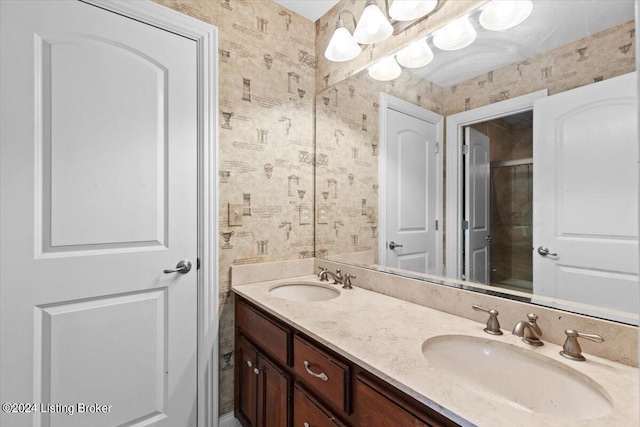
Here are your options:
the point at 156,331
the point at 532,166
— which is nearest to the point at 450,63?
the point at 532,166

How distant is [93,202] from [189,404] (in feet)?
3.52

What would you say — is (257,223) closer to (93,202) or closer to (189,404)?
(93,202)

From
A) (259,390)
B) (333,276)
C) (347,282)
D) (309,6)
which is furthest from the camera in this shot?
(309,6)

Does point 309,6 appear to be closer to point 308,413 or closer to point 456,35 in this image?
point 456,35

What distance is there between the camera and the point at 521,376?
84cm

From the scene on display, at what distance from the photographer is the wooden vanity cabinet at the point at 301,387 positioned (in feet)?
2.50

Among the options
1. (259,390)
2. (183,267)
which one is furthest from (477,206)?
(183,267)

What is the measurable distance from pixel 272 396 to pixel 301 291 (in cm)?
57

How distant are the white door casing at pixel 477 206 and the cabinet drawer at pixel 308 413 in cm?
72

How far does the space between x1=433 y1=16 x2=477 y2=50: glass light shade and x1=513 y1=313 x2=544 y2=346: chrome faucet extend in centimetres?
104

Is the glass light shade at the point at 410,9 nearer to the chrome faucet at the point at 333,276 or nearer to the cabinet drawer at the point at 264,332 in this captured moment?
the chrome faucet at the point at 333,276

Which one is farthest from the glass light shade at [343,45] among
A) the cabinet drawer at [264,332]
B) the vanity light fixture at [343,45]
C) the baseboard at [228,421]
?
the baseboard at [228,421]

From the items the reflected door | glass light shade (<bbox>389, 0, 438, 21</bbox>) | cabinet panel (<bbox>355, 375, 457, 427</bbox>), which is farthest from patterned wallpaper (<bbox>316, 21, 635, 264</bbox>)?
cabinet panel (<bbox>355, 375, 457, 427</bbox>)

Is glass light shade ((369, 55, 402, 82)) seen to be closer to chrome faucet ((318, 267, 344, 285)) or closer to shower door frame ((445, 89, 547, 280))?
shower door frame ((445, 89, 547, 280))
